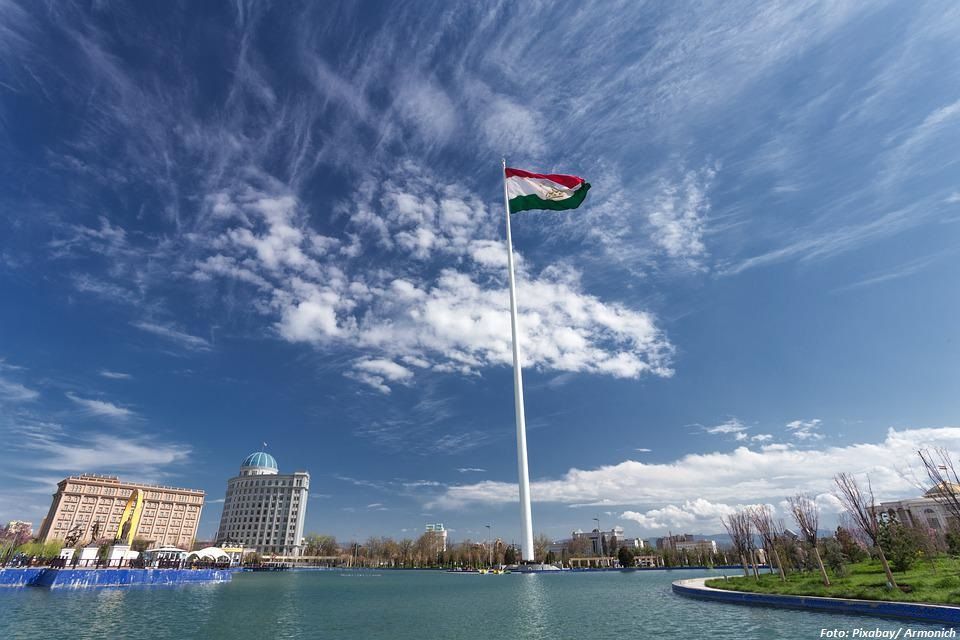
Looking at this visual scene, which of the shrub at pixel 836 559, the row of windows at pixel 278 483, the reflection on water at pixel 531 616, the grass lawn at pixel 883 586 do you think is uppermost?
the row of windows at pixel 278 483

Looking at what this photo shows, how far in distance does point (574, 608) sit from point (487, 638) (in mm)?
14146

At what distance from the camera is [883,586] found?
90.5 ft

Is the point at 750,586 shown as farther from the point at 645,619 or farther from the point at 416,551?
the point at 416,551

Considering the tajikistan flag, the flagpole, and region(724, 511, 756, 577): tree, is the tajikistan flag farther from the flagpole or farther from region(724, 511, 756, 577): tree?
region(724, 511, 756, 577): tree

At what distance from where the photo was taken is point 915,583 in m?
27.0

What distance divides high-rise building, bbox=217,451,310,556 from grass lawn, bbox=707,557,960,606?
581 ft

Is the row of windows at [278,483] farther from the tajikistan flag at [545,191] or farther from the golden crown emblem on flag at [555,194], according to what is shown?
the golden crown emblem on flag at [555,194]

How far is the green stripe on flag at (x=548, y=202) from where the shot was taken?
4656 cm

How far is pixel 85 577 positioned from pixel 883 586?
71.0 meters

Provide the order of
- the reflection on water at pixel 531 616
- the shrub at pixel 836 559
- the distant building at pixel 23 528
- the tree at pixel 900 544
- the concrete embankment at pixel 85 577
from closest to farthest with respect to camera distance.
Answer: the reflection on water at pixel 531 616 → the tree at pixel 900 544 → the shrub at pixel 836 559 → the concrete embankment at pixel 85 577 → the distant building at pixel 23 528

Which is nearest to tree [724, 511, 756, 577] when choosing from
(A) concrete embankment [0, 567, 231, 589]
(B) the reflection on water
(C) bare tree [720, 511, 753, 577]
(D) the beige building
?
(C) bare tree [720, 511, 753, 577]

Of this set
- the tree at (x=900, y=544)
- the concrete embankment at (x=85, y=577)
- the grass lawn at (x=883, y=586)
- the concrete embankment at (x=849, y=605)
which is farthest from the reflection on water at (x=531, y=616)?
the concrete embankment at (x=85, y=577)

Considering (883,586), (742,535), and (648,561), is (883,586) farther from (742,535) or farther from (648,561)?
(648,561)

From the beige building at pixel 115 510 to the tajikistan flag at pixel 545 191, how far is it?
498 feet
